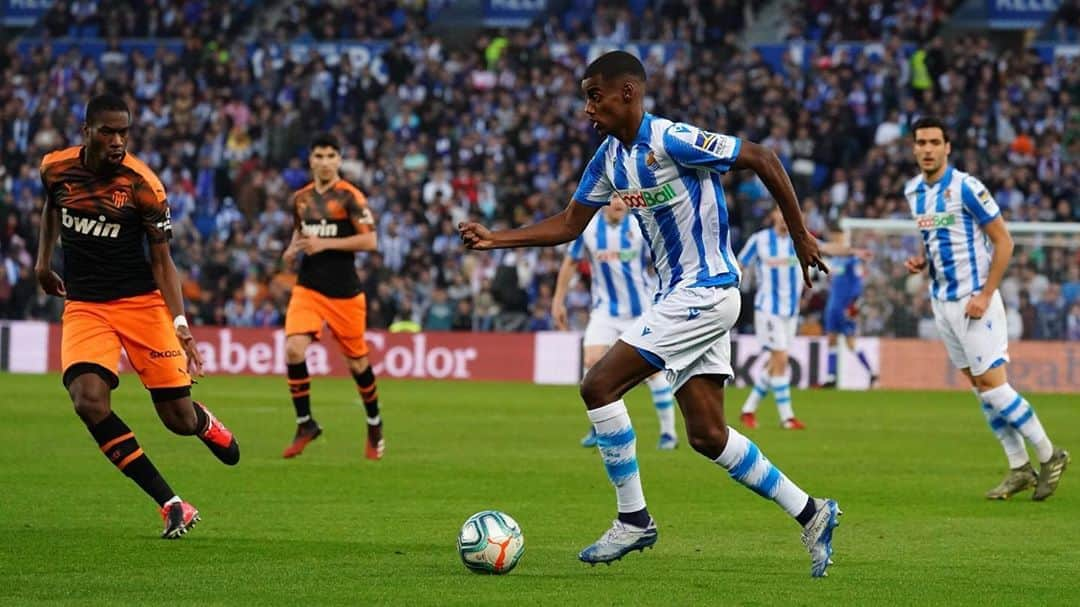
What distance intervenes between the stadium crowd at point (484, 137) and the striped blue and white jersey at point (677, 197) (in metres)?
20.3

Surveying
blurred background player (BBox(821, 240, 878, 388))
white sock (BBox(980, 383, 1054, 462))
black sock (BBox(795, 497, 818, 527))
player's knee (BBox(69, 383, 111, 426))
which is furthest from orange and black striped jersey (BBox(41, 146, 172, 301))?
blurred background player (BBox(821, 240, 878, 388))

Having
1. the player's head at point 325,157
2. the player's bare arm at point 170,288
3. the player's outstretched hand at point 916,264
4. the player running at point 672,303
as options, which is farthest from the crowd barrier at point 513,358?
the player running at point 672,303

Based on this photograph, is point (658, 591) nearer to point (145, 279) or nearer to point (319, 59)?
point (145, 279)

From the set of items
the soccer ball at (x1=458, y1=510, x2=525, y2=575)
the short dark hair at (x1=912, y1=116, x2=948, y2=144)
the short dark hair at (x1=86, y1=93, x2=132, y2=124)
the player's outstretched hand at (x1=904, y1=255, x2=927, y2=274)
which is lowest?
the soccer ball at (x1=458, y1=510, x2=525, y2=575)

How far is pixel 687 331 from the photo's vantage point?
823 cm

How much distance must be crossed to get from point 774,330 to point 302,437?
22.9 feet

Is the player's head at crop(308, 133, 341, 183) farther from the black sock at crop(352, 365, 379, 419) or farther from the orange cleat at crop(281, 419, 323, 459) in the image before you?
the orange cleat at crop(281, 419, 323, 459)

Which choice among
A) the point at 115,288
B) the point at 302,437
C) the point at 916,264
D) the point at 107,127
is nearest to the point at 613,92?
the point at 107,127

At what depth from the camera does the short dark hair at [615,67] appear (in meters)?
8.18

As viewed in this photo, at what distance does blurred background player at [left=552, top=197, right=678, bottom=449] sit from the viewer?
53.1ft

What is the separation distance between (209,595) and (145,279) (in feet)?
9.49

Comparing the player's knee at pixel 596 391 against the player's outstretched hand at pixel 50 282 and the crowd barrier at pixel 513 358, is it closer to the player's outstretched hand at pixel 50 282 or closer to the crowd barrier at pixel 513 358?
the player's outstretched hand at pixel 50 282

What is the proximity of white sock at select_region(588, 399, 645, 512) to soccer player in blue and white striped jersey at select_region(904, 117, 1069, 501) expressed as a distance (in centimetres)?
431

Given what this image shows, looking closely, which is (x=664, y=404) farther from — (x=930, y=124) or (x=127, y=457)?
(x=127, y=457)
